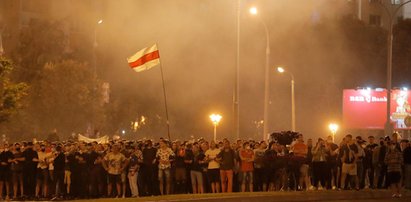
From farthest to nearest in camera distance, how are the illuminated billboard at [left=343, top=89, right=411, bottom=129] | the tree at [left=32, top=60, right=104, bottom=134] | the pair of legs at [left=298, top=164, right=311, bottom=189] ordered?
the illuminated billboard at [left=343, top=89, right=411, bottom=129]
the tree at [left=32, top=60, right=104, bottom=134]
the pair of legs at [left=298, top=164, right=311, bottom=189]

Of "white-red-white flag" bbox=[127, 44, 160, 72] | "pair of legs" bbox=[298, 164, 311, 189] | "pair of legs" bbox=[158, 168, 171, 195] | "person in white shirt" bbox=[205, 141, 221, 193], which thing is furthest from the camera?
"white-red-white flag" bbox=[127, 44, 160, 72]

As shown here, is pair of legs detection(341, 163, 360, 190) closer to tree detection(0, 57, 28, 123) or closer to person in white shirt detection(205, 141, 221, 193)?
person in white shirt detection(205, 141, 221, 193)

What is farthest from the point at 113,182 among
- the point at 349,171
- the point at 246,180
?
the point at 349,171

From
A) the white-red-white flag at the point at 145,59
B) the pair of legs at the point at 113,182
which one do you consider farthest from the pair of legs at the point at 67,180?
the white-red-white flag at the point at 145,59

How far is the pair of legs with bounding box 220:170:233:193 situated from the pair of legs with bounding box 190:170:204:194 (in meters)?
0.58

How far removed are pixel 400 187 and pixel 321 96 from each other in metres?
31.6

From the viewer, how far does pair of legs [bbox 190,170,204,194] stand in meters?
21.4

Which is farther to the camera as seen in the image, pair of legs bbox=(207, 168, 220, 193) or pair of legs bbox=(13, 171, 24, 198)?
pair of legs bbox=(207, 168, 220, 193)

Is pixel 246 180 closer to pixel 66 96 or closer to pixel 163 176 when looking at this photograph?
pixel 163 176

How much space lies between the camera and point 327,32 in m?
55.8

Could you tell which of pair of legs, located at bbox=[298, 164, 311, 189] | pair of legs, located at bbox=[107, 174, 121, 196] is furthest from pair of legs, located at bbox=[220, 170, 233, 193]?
pair of legs, located at bbox=[107, 174, 121, 196]

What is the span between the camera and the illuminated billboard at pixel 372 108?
47641mm

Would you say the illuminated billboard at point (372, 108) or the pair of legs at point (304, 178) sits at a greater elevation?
the illuminated billboard at point (372, 108)

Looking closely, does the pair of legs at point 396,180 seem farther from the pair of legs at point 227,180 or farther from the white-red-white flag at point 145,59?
the white-red-white flag at point 145,59
